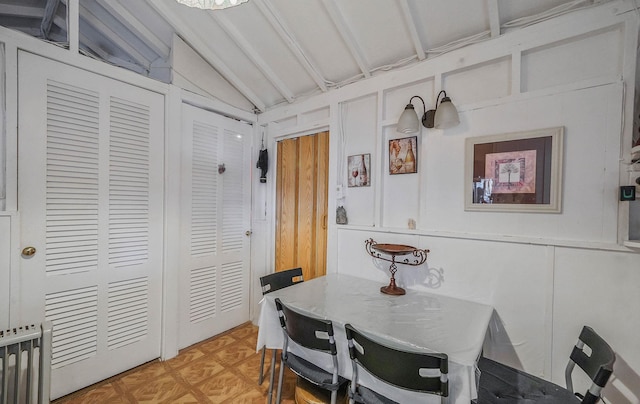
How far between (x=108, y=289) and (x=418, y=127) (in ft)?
8.50

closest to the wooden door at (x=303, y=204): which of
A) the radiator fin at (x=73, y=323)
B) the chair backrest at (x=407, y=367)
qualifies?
the chair backrest at (x=407, y=367)

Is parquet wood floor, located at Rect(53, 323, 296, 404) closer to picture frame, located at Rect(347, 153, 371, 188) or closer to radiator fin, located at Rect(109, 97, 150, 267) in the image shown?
radiator fin, located at Rect(109, 97, 150, 267)

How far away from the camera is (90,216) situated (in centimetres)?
195

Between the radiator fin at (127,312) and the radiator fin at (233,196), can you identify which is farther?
the radiator fin at (233,196)

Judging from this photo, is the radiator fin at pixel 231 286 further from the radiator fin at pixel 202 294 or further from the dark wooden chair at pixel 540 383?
the dark wooden chair at pixel 540 383

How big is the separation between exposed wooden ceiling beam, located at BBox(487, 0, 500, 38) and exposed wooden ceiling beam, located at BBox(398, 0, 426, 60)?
0.42 metres

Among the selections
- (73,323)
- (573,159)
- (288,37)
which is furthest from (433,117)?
(73,323)

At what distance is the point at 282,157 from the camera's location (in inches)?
118

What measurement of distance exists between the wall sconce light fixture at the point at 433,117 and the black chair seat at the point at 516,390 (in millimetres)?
1471

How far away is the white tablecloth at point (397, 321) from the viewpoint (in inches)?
44.4

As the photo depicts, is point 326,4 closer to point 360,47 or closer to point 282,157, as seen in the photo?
point 360,47

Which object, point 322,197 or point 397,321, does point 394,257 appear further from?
point 322,197

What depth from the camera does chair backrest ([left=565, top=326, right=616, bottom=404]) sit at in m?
1.02

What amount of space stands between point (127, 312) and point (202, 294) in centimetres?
61
